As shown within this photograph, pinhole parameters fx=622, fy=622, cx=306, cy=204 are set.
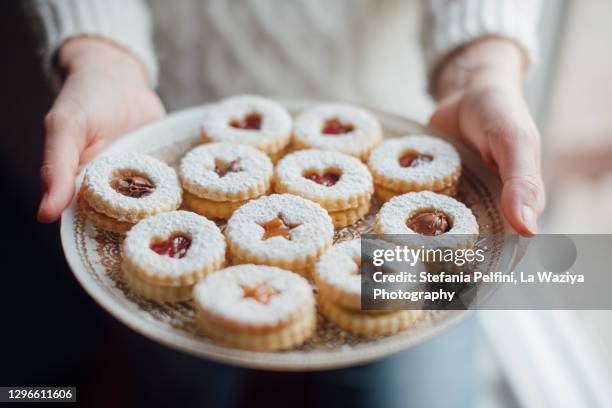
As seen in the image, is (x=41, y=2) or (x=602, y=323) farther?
(x=602, y=323)

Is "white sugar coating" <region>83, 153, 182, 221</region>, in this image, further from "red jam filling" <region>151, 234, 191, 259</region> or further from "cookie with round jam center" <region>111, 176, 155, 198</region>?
"red jam filling" <region>151, 234, 191, 259</region>

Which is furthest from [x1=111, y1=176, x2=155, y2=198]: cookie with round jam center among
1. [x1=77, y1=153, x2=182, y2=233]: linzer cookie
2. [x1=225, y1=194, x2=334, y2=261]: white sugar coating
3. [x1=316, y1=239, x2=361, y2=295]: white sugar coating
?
[x1=316, y1=239, x2=361, y2=295]: white sugar coating

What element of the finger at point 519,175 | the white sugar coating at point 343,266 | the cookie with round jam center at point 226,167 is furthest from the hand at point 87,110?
the finger at point 519,175

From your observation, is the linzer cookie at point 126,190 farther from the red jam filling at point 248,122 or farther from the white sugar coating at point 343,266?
the white sugar coating at point 343,266

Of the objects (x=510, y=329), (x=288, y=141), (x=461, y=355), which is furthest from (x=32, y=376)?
(x=510, y=329)

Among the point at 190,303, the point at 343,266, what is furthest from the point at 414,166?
the point at 190,303

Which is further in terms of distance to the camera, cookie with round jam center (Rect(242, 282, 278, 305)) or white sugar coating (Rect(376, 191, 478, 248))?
white sugar coating (Rect(376, 191, 478, 248))

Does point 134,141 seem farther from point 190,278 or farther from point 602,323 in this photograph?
point 602,323
